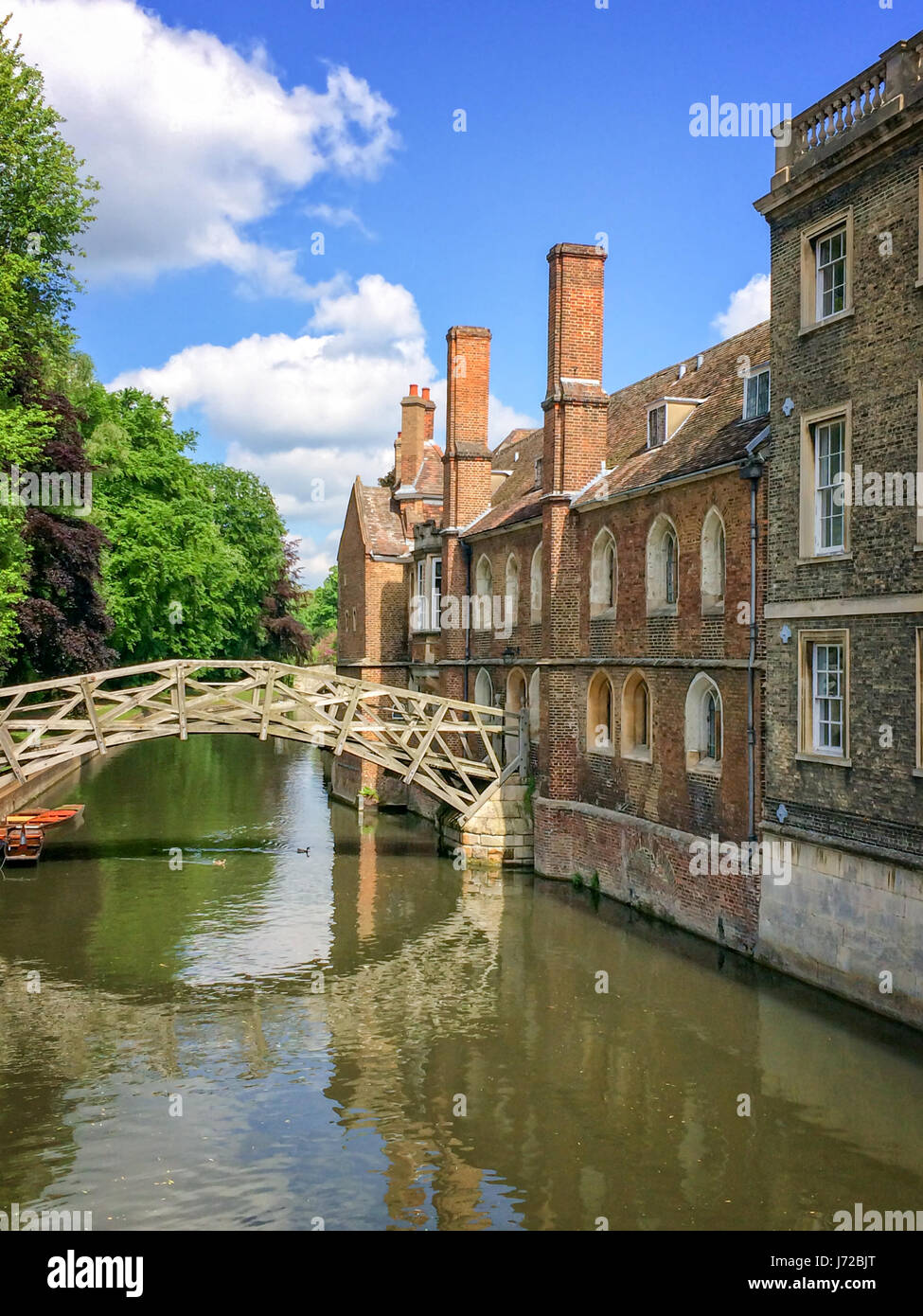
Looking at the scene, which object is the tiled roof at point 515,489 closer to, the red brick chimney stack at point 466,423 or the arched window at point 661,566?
the red brick chimney stack at point 466,423

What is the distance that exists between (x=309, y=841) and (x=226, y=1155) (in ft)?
56.0

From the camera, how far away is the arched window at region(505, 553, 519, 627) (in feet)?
86.7

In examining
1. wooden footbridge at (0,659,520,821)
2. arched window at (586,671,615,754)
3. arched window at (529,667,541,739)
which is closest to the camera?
wooden footbridge at (0,659,520,821)

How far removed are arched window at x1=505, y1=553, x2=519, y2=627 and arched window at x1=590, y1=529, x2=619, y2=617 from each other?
13.9ft

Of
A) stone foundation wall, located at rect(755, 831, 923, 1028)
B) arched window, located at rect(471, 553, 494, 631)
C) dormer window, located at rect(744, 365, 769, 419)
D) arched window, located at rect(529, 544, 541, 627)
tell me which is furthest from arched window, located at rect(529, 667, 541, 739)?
stone foundation wall, located at rect(755, 831, 923, 1028)

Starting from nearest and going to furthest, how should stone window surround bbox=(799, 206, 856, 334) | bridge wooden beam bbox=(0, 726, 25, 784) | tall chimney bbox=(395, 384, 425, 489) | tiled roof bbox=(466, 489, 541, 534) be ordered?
stone window surround bbox=(799, 206, 856, 334), bridge wooden beam bbox=(0, 726, 25, 784), tiled roof bbox=(466, 489, 541, 534), tall chimney bbox=(395, 384, 425, 489)

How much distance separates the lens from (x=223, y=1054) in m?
13.2

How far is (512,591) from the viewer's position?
87.4 ft

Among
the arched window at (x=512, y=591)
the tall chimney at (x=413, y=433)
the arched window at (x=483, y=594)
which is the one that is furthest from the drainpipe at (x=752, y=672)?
the tall chimney at (x=413, y=433)

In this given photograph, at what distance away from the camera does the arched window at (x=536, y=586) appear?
82.6ft

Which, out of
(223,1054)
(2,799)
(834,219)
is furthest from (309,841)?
(834,219)

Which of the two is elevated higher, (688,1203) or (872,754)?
(872,754)

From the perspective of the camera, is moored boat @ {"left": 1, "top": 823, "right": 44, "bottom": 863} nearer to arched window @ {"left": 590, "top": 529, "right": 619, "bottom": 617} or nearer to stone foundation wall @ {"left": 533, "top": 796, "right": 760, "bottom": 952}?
stone foundation wall @ {"left": 533, "top": 796, "right": 760, "bottom": 952}
